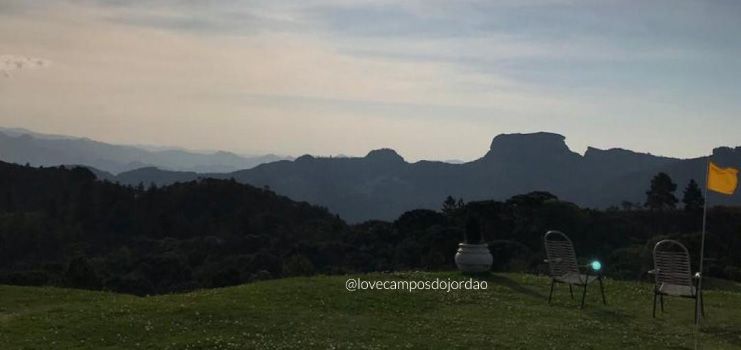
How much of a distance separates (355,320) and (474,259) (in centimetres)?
632

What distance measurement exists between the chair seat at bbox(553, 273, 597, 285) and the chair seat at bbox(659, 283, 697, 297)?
151 centimetres

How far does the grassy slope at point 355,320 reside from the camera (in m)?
10.3

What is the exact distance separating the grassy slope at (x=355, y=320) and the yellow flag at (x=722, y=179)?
2397 mm

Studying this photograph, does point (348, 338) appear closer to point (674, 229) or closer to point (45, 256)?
point (674, 229)

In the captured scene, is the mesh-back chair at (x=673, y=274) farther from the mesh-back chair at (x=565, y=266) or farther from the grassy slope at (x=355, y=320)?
the mesh-back chair at (x=565, y=266)

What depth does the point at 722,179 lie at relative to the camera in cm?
1093

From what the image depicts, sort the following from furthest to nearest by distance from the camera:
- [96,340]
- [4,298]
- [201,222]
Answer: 1. [201,222]
2. [4,298]
3. [96,340]

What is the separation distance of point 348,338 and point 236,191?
9337cm

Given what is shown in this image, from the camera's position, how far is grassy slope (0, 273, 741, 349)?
10.3 metres

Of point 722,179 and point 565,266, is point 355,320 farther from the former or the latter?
point 722,179

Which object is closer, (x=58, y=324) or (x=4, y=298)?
(x=58, y=324)

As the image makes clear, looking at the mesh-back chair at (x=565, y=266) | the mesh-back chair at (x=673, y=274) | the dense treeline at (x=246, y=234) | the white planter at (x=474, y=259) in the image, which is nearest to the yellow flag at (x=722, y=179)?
the mesh-back chair at (x=673, y=274)

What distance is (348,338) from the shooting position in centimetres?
1053

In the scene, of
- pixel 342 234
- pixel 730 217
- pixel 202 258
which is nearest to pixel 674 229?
pixel 730 217
